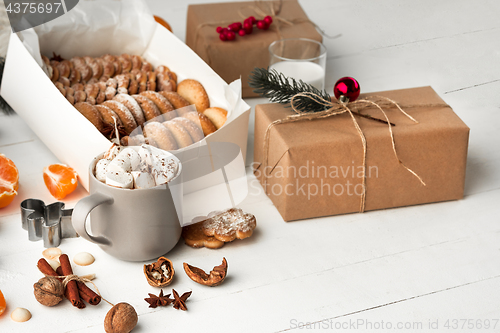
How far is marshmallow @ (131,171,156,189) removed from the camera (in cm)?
70

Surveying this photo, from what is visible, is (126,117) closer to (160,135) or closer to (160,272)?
(160,135)

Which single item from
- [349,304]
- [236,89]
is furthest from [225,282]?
[236,89]

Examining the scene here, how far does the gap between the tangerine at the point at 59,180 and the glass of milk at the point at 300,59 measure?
0.50 m

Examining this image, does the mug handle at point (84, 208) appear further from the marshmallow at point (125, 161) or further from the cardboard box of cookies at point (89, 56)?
the cardboard box of cookies at point (89, 56)

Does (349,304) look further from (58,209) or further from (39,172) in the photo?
(39,172)

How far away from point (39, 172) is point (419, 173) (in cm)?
69

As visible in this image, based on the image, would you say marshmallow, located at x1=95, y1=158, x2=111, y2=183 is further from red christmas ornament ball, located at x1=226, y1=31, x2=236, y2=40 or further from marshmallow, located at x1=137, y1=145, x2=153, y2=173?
red christmas ornament ball, located at x1=226, y1=31, x2=236, y2=40

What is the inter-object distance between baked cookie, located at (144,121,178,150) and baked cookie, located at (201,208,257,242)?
149mm

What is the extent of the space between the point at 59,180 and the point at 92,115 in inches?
5.4

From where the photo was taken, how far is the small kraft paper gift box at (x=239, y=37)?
1225 millimetres

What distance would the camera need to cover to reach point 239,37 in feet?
4.10

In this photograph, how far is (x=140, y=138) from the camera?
0.87 m

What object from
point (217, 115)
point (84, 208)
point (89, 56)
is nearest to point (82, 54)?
point (89, 56)

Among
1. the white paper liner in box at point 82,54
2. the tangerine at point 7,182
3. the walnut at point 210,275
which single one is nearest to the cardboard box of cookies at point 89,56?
the white paper liner in box at point 82,54
